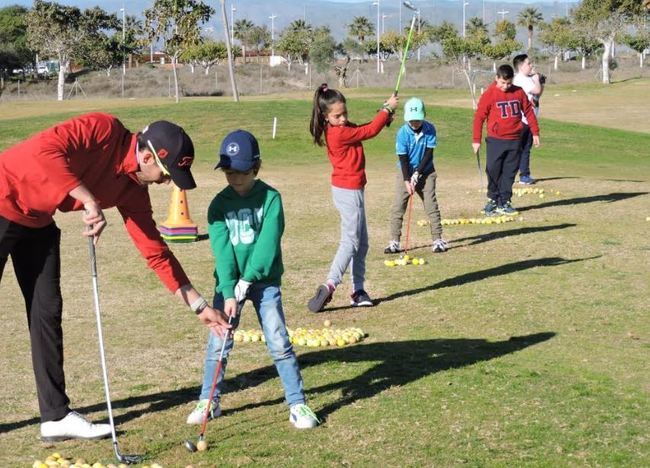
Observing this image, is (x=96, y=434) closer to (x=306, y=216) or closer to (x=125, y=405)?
(x=125, y=405)

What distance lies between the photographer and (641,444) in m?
6.16

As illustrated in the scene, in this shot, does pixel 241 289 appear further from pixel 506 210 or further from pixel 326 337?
pixel 506 210

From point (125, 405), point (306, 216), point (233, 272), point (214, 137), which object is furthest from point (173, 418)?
point (214, 137)

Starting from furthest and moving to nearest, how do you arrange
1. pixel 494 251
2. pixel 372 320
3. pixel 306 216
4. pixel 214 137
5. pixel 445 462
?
pixel 214 137 < pixel 306 216 < pixel 494 251 < pixel 372 320 < pixel 445 462

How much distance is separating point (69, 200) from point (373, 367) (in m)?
3.09

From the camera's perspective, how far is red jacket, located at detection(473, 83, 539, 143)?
15828 millimetres

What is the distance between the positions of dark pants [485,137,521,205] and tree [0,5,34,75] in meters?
85.0

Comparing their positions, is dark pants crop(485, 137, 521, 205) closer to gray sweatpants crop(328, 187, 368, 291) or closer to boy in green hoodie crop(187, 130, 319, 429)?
gray sweatpants crop(328, 187, 368, 291)

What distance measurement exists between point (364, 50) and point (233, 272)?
12652cm

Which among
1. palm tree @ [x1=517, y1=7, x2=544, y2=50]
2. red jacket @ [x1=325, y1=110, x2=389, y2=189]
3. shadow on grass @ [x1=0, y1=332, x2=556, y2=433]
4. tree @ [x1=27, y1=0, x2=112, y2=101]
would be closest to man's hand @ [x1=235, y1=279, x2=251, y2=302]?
shadow on grass @ [x1=0, y1=332, x2=556, y2=433]

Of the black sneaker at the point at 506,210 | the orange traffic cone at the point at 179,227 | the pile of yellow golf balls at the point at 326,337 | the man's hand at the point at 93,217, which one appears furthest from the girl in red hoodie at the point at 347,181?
the black sneaker at the point at 506,210

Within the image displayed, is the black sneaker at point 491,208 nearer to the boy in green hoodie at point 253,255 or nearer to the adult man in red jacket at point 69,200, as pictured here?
the boy in green hoodie at point 253,255

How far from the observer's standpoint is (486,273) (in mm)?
12070

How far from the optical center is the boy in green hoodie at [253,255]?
21.1ft
